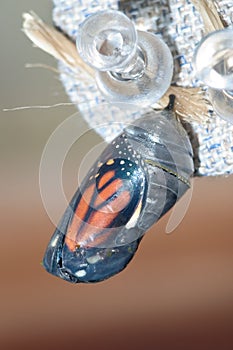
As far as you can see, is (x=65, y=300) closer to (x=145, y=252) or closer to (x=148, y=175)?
(x=145, y=252)

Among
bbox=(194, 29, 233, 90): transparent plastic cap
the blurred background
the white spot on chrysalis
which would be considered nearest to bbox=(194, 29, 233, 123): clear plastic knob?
bbox=(194, 29, 233, 90): transparent plastic cap

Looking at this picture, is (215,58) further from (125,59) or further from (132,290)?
(132,290)

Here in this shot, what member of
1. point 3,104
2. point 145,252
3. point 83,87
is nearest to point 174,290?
point 145,252

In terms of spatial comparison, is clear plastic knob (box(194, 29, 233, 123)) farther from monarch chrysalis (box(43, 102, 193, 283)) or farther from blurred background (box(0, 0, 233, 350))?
blurred background (box(0, 0, 233, 350))

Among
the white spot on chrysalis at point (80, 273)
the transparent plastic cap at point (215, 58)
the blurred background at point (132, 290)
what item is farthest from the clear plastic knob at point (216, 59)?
the blurred background at point (132, 290)

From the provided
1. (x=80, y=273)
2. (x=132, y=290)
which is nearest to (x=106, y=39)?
(x=80, y=273)

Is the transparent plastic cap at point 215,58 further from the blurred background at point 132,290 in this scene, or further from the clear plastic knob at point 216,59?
the blurred background at point 132,290

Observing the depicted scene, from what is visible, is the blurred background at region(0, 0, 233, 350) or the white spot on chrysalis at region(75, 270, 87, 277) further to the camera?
the blurred background at region(0, 0, 233, 350)
